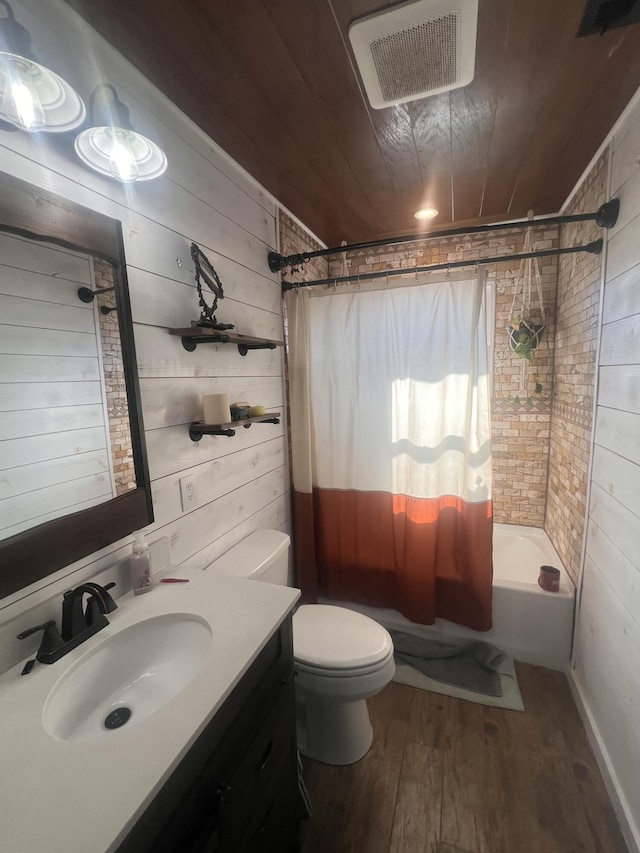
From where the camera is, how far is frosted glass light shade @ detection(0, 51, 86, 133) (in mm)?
759

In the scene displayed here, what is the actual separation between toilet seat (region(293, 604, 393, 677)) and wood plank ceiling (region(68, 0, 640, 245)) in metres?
2.00

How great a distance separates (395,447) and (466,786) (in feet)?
4.56

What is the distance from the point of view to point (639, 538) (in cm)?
120

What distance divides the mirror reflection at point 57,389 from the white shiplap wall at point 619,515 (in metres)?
1.70

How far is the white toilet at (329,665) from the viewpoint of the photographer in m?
1.35

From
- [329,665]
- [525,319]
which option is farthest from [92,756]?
[525,319]

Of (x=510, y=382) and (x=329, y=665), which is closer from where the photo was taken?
(x=329, y=665)

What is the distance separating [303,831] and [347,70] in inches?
99.3

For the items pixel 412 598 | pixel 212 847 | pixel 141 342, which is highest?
pixel 141 342

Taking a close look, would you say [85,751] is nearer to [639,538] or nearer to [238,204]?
[639,538]

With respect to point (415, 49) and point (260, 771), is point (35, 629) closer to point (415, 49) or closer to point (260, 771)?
point (260, 771)

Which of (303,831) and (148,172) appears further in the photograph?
(303,831)

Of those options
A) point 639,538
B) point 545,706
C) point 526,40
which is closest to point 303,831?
point 545,706

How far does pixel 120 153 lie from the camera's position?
996 millimetres
